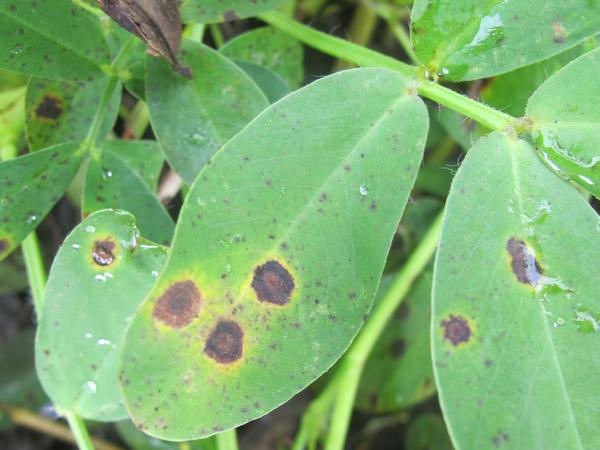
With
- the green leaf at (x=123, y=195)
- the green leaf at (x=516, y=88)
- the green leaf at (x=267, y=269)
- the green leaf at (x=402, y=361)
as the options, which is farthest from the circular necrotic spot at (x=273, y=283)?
the green leaf at (x=402, y=361)

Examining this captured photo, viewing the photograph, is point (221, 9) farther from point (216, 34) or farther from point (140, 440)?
point (140, 440)

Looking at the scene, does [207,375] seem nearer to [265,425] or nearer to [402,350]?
[402,350]

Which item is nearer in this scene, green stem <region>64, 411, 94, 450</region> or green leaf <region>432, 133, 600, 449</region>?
green leaf <region>432, 133, 600, 449</region>

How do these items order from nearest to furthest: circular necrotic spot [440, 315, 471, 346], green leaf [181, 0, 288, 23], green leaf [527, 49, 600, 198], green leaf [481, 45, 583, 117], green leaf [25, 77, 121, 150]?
circular necrotic spot [440, 315, 471, 346]
green leaf [527, 49, 600, 198]
green leaf [181, 0, 288, 23]
green leaf [25, 77, 121, 150]
green leaf [481, 45, 583, 117]

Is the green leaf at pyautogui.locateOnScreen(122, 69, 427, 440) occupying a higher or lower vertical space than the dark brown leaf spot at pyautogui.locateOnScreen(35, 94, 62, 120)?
lower

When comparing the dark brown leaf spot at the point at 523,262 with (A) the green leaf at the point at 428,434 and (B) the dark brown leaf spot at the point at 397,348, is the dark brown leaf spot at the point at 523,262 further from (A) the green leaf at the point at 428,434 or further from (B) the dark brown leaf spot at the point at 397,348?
(A) the green leaf at the point at 428,434

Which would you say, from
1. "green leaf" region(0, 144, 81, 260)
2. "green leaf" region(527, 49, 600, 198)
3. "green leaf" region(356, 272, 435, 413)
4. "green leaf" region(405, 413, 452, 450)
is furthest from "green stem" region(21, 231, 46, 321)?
"green leaf" region(405, 413, 452, 450)

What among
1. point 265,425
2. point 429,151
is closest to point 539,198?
point 429,151

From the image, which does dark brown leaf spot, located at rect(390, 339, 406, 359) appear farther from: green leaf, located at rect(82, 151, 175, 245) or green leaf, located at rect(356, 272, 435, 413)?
green leaf, located at rect(82, 151, 175, 245)
